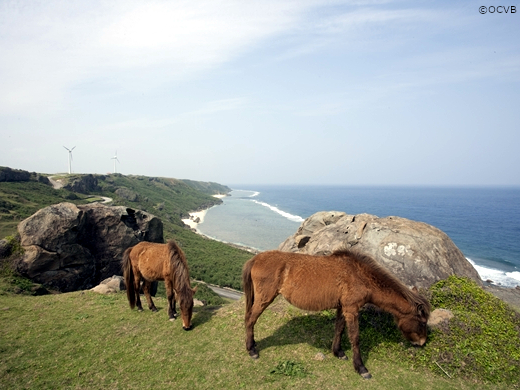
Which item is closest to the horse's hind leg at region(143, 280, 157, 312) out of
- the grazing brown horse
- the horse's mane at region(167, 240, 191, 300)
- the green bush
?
the grazing brown horse

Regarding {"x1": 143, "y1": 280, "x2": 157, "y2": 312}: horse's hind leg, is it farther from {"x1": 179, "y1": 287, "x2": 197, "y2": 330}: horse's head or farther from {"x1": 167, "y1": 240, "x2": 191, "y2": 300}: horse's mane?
{"x1": 179, "y1": 287, "x2": 197, "y2": 330}: horse's head

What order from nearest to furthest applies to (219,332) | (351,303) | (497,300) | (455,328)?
(351,303)
(455,328)
(219,332)
(497,300)

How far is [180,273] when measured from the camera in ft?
30.6

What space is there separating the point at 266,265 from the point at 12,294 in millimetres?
12693

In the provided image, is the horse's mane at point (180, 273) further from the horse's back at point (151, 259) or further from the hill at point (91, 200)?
the hill at point (91, 200)

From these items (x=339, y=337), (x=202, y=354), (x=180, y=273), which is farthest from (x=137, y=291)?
(x=339, y=337)

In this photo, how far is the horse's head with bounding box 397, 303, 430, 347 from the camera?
6997 millimetres

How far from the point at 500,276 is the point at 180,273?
169 feet

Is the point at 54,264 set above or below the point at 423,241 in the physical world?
below

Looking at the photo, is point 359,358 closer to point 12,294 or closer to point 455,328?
point 455,328

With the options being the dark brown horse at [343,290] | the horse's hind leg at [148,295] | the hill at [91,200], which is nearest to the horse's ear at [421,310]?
the dark brown horse at [343,290]

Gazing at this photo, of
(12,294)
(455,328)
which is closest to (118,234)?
(12,294)

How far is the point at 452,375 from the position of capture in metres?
6.87

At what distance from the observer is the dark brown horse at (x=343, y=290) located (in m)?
6.93
